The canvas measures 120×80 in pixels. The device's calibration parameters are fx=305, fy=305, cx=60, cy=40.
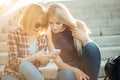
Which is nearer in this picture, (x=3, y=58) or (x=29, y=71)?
(x=29, y=71)

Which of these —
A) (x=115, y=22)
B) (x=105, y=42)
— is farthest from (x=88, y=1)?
(x=105, y=42)

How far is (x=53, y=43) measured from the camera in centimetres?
199

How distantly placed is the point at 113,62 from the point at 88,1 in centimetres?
Answer: 131

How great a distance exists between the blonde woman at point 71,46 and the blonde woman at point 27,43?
2.3 inches

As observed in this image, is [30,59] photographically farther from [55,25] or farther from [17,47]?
[55,25]

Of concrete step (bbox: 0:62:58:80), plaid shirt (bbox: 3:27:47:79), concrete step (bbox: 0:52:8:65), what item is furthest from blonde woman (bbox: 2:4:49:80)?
concrete step (bbox: 0:52:8:65)

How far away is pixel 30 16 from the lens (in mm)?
1928

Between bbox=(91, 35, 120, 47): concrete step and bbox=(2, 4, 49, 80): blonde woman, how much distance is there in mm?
561

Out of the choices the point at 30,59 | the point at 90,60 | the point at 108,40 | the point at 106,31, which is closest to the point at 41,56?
the point at 30,59

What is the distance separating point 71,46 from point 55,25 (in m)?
0.17

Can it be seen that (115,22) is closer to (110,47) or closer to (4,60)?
(110,47)

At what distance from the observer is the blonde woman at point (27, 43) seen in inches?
75.6

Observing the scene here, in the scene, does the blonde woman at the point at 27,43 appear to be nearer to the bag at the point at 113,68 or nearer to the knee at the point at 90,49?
the knee at the point at 90,49

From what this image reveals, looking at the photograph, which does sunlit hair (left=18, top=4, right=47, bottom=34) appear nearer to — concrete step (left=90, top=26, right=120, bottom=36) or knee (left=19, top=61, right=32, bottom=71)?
knee (left=19, top=61, right=32, bottom=71)
